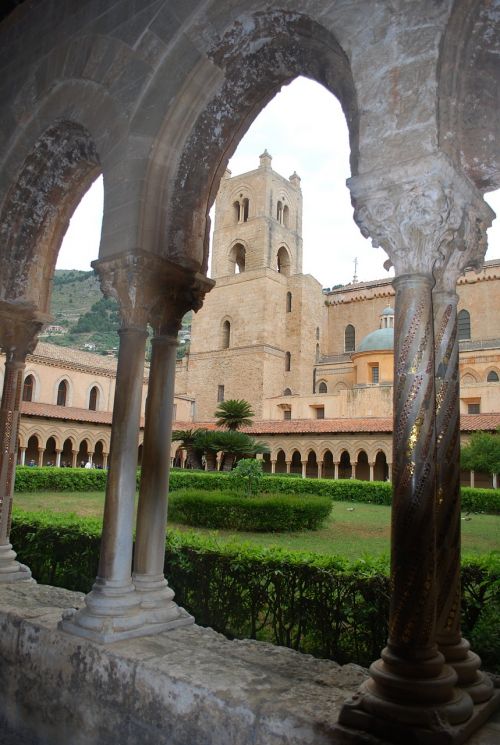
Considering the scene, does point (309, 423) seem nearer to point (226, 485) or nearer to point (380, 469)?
point (380, 469)

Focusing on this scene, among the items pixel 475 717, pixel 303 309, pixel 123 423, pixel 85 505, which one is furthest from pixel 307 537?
pixel 303 309

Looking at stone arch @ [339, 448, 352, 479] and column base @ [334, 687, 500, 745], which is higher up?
stone arch @ [339, 448, 352, 479]

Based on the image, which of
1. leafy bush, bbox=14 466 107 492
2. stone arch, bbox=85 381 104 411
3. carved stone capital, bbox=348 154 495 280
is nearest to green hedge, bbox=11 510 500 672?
carved stone capital, bbox=348 154 495 280

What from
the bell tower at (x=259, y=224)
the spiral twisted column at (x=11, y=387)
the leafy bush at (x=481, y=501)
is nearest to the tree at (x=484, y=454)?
the leafy bush at (x=481, y=501)

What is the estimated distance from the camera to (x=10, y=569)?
14.6 ft

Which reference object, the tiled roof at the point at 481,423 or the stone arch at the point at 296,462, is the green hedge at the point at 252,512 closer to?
the tiled roof at the point at 481,423

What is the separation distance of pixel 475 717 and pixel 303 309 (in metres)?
37.5

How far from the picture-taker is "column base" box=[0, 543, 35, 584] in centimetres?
440

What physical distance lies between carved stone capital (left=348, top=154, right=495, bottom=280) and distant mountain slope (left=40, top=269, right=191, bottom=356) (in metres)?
65.6

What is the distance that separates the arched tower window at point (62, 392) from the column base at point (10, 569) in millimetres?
30699

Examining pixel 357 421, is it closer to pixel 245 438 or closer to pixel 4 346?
pixel 245 438

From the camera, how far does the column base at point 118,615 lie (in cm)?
309

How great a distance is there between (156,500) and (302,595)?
1399mm

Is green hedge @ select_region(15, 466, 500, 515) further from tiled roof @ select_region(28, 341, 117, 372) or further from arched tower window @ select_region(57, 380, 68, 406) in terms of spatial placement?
tiled roof @ select_region(28, 341, 117, 372)
